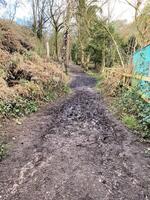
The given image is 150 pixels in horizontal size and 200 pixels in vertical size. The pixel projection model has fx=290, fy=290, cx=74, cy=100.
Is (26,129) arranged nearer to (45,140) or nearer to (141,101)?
(45,140)

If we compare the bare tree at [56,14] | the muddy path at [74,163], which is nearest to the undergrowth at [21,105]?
the muddy path at [74,163]

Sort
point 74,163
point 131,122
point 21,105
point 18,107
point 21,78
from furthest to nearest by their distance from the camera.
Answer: point 21,78, point 21,105, point 18,107, point 131,122, point 74,163

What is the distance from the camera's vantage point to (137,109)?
8672 millimetres

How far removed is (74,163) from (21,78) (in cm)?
625

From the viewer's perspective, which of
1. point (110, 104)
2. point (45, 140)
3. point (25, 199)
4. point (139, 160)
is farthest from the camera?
point (110, 104)

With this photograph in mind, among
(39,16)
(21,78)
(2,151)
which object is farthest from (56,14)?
(2,151)

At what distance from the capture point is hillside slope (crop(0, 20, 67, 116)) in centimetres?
843

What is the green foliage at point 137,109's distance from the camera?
23.3ft

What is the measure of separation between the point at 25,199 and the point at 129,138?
3.48 metres

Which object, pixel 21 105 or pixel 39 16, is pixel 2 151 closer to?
pixel 21 105

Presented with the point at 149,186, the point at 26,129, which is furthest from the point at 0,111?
the point at 149,186

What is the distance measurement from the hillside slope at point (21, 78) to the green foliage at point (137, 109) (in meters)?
2.95

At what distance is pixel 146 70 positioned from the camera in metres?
9.98

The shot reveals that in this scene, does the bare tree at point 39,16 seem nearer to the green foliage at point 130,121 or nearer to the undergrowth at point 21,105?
the undergrowth at point 21,105
